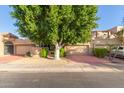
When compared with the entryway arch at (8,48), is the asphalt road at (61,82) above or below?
below

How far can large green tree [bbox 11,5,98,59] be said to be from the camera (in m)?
21.6

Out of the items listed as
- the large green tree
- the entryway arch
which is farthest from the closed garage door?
the large green tree

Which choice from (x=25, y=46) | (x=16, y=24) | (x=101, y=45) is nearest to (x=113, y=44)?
(x=101, y=45)

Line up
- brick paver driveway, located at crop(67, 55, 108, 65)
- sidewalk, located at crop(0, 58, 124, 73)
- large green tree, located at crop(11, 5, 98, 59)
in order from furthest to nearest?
brick paver driveway, located at crop(67, 55, 108, 65)
large green tree, located at crop(11, 5, 98, 59)
sidewalk, located at crop(0, 58, 124, 73)

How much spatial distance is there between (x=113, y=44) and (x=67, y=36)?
18.2m

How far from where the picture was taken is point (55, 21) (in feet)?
69.7

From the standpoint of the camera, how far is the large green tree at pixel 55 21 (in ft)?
70.7

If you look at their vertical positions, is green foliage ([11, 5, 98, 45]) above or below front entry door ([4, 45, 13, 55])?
above

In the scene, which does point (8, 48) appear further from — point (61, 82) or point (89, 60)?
point (61, 82)

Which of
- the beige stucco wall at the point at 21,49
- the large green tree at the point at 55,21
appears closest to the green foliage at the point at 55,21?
the large green tree at the point at 55,21

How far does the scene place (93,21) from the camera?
891 inches

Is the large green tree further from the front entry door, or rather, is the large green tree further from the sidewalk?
the front entry door

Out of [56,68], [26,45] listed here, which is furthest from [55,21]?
[26,45]

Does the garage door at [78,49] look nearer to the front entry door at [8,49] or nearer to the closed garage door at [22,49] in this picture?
the closed garage door at [22,49]
